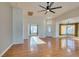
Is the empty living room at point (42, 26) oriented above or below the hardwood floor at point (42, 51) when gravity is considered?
above

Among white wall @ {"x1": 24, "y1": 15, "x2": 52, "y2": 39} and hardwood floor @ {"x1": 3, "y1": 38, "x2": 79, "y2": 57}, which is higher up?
white wall @ {"x1": 24, "y1": 15, "x2": 52, "y2": 39}

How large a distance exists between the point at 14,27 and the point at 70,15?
4081 mm

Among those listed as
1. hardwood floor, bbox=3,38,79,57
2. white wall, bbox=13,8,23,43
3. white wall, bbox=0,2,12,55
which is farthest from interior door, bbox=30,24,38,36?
white wall, bbox=0,2,12,55

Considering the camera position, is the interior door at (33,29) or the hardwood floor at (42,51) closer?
the hardwood floor at (42,51)

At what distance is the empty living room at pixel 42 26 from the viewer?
22.1ft

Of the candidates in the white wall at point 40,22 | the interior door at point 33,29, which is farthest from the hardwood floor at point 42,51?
the interior door at point 33,29

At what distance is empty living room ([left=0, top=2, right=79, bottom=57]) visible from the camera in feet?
22.1

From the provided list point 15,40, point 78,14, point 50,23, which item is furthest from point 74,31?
point 15,40

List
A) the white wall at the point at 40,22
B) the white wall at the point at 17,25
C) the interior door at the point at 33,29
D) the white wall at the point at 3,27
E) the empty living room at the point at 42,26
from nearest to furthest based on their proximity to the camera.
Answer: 1. the white wall at the point at 3,27
2. the empty living room at the point at 42,26
3. the white wall at the point at 17,25
4. the white wall at the point at 40,22
5. the interior door at the point at 33,29


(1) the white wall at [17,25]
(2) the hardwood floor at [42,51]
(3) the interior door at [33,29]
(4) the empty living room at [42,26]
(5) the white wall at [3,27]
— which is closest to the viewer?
(5) the white wall at [3,27]

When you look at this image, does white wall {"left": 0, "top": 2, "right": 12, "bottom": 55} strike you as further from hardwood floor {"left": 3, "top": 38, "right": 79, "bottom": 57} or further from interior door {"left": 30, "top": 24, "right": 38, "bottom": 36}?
interior door {"left": 30, "top": 24, "right": 38, "bottom": 36}

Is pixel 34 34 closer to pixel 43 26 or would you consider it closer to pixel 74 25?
pixel 43 26

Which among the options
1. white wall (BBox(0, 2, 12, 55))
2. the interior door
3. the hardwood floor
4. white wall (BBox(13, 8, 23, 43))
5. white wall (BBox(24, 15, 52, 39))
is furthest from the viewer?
the interior door

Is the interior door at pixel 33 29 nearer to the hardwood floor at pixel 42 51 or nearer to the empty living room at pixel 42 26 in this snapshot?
the empty living room at pixel 42 26
